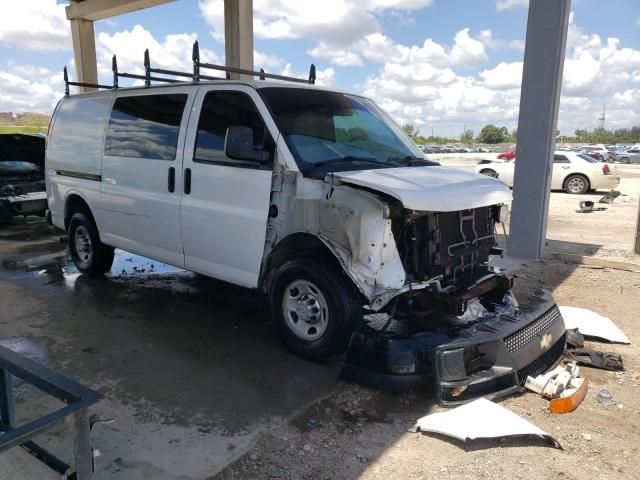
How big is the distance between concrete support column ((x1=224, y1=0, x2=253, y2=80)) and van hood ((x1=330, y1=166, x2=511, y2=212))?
7.92 meters

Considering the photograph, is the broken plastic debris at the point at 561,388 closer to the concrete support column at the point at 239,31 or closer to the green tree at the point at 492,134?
the concrete support column at the point at 239,31

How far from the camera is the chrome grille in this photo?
355 centimetres

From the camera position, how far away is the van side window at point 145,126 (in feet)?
16.0

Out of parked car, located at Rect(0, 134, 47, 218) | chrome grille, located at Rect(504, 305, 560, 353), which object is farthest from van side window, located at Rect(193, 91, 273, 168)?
parked car, located at Rect(0, 134, 47, 218)

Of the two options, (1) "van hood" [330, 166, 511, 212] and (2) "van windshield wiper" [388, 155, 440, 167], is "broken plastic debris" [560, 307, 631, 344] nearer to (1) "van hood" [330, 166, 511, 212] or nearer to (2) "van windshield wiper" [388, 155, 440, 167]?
(1) "van hood" [330, 166, 511, 212]

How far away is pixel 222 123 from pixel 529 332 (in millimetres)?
2968

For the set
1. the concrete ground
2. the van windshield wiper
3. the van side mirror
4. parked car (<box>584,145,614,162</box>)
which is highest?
the van side mirror

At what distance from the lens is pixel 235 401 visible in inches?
139

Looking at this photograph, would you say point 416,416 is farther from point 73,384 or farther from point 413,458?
point 73,384

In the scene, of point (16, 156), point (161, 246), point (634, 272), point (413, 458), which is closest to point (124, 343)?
point (161, 246)

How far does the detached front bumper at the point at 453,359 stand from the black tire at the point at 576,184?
51.6 feet

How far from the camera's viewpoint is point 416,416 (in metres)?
3.39

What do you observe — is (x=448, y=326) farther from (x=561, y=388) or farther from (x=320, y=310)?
(x=320, y=310)

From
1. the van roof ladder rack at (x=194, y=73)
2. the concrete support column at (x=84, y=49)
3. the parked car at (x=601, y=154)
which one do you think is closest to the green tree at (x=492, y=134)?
the parked car at (x=601, y=154)
